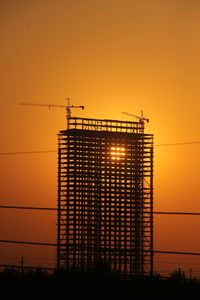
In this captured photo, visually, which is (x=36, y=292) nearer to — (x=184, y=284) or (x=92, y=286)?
(x=92, y=286)

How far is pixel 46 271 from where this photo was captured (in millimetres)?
21422

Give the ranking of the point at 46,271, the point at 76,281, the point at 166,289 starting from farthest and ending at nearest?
the point at 46,271 < the point at 76,281 < the point at 166,289

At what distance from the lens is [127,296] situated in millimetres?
18344

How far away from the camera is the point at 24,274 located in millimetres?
21578

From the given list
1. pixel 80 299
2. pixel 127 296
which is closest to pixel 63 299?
pixel 80 299

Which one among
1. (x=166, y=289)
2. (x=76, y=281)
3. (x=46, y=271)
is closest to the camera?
(x=166, y=289)

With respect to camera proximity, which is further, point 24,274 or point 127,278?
point 24,274

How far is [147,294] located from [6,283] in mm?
4540

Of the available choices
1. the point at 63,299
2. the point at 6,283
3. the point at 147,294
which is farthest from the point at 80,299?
the point at 6,283

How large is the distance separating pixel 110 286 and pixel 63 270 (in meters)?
2.93

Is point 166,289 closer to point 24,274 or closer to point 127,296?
point 127,296

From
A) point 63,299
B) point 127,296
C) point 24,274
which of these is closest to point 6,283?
point 24,274

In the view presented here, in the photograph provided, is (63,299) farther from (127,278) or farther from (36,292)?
(127,278)

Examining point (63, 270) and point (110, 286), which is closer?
point (110, 286)
